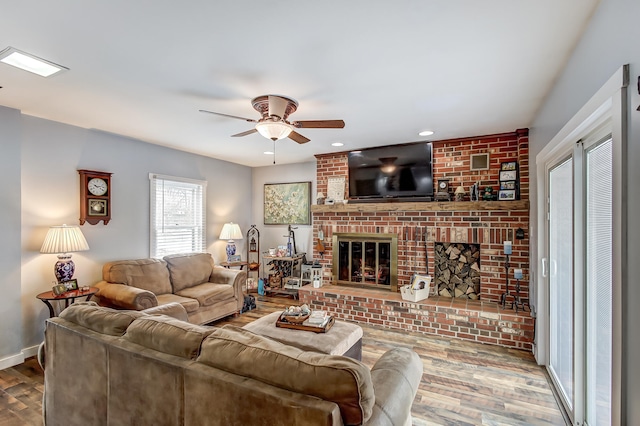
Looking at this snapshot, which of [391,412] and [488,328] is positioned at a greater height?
[391,412]

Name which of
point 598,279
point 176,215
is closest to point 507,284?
point 598,279

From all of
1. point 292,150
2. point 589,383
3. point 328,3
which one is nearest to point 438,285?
point 589,383

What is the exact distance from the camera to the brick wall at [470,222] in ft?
12.3

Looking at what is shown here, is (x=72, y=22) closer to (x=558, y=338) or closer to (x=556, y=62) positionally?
(x=556, y=62)

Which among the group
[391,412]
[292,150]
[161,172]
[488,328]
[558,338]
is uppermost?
[292,150]

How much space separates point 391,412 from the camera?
129cm

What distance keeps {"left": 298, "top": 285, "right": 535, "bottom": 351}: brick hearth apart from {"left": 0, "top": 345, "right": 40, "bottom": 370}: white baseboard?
2990 mm

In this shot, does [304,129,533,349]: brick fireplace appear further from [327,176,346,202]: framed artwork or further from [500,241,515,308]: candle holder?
[327,176,346,202]: framed artwork

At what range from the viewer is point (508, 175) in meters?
3.78

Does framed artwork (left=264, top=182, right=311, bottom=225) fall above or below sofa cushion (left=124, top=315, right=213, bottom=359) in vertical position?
above

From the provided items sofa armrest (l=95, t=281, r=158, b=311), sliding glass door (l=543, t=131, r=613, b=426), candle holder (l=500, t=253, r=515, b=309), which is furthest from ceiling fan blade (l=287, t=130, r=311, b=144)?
candle holder (l=500, t=253, r=515, b=309)

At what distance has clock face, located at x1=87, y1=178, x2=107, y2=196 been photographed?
3648 millimetres

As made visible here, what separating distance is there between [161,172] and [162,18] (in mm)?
3276

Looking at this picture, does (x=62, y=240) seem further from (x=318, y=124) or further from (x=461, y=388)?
(x=461, y=388)
